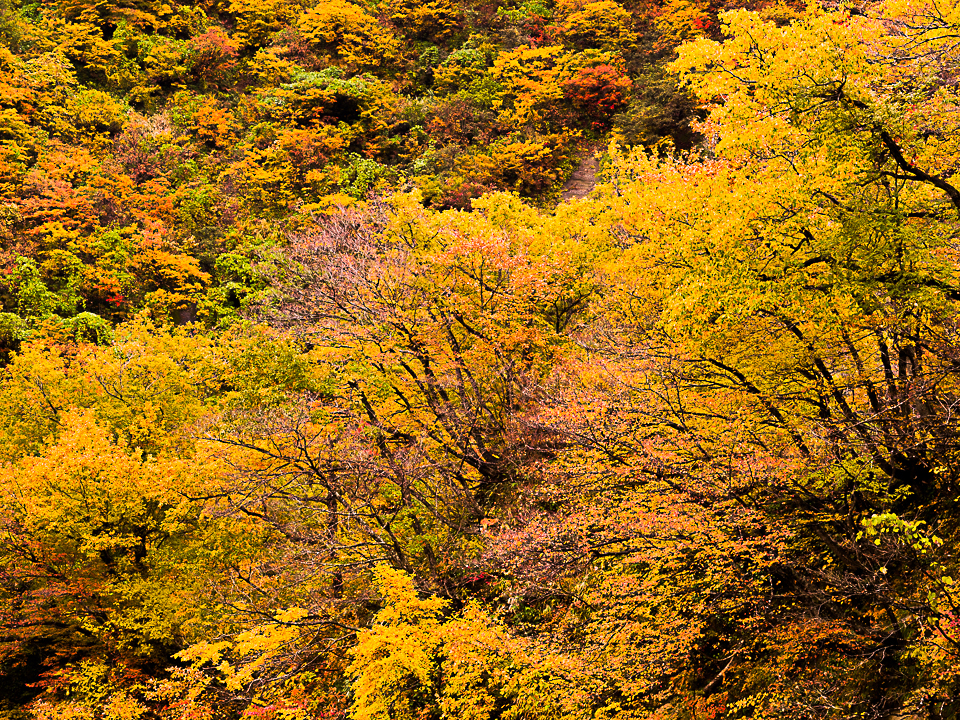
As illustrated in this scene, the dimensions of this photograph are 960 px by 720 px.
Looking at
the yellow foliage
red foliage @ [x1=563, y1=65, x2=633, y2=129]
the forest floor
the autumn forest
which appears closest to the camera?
the autumn forest

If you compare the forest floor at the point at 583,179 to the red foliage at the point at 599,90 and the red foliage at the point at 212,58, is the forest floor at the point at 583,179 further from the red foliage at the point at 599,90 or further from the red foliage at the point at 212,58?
the red foliage at the point at 212,58

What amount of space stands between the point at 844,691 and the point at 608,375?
254 inches

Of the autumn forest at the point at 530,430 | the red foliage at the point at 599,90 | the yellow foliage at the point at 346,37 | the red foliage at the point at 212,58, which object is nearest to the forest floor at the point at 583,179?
the red foliage at the point at 599,90

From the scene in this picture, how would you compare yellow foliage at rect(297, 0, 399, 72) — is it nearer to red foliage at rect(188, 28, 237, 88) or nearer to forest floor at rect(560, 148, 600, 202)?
red foliage at rect(188, 28, 237, 88)

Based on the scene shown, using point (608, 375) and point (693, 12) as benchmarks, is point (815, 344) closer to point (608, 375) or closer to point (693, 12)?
point (608, 375)

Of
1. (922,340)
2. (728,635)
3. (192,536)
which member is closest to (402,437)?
(192,536)

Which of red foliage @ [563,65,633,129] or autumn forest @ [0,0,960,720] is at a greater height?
red foliage @ [563,65,633,129]

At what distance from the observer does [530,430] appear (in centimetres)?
1448

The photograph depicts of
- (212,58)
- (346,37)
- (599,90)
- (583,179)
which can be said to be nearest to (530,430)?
(583,179)

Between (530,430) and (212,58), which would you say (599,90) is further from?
(530,430)

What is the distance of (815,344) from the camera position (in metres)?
9.62

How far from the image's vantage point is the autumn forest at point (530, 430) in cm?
838

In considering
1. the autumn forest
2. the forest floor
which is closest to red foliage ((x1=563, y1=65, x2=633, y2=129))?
the forest floor

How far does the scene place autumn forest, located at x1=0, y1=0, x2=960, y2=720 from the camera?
838 cm
